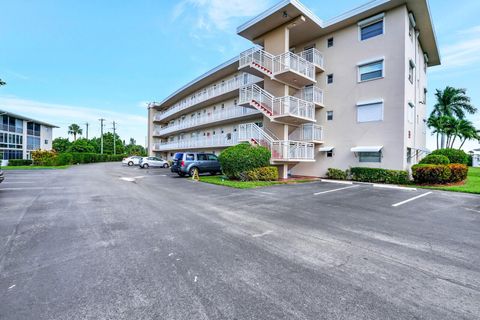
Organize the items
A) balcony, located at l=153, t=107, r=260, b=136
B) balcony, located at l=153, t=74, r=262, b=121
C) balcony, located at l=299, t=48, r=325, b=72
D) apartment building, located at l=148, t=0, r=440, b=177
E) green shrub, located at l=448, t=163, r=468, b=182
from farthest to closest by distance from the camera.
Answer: balcony, located at l=153, t=74, r=262, b=121 < balcony, located at l=153, t=107, r=260, b=136 < balcony, located at l=299, t=48, r=325, b=72 < apartment building, located at l=148, t=0, r=440, b=177 < green shrub, located at l=448, t=163, r=468, b=182

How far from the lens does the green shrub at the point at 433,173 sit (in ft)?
39.8

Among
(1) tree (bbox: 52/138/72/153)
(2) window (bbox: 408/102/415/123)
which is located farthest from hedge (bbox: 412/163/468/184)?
(1) tree (bbox: 52/138/72/153)

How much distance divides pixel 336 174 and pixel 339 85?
6.85 m

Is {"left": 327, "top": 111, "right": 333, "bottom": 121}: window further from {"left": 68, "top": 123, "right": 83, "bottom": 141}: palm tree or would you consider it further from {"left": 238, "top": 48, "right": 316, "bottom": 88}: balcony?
{"left": 68, "top": 123, "right": 83, "bottom": 141}: palm tree

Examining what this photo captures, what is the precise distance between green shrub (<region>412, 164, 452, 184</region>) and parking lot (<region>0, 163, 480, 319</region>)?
7.05 meters

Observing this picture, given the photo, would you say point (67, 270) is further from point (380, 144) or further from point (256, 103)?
point (380, 144)

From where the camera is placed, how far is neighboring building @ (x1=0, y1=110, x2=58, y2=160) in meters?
36.1

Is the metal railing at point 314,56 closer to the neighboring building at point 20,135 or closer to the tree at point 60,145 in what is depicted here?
the neighboring building at point 20,135

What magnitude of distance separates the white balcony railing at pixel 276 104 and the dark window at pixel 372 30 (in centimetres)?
604

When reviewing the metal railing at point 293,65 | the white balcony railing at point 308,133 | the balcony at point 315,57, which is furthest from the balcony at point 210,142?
the balcony at point 315,57

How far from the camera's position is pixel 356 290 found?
8.59 ft

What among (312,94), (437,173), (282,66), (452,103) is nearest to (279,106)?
(282,66)

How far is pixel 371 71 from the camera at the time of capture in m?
14.9

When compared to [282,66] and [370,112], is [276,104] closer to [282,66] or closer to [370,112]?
[282,66]
